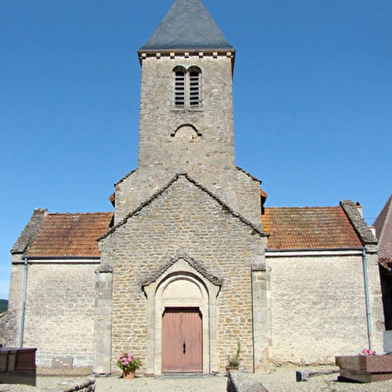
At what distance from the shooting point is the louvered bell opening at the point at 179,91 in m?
21.2

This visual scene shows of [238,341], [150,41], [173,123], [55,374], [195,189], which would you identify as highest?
[150,41]

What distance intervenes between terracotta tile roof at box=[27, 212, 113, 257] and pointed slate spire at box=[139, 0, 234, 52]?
26.0 ft

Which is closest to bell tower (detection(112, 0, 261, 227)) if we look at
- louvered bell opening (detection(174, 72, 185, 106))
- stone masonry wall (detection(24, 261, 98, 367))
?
louvered bell opening (detection(174, 72, 185, 106))

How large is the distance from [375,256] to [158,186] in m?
8.83

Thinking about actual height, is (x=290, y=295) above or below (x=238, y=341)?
above

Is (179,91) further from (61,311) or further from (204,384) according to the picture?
(204,384)

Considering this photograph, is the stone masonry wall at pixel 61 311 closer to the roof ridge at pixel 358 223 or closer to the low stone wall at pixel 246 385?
the low stone wall at pixel 246 385

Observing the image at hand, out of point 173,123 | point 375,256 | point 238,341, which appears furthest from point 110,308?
point 375,256

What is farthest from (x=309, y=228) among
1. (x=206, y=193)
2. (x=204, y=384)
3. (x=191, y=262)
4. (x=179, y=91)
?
(x=204, y=384)

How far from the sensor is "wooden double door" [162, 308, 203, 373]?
15719 millimetres

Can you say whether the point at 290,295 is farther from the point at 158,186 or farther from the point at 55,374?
the point at 55,374

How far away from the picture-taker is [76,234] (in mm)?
20984

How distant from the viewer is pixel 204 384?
13641 mm

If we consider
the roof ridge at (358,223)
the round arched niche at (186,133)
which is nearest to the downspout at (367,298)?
the roof ridge at (358,223)
